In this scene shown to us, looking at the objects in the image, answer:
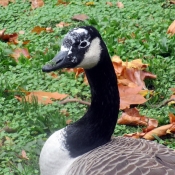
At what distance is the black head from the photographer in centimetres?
258

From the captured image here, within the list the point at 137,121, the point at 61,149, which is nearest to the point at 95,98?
the point at 61,149

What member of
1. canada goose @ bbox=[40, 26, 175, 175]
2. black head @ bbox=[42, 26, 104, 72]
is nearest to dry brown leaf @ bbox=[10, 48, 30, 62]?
canada goose @ bbox=[40, 26, 175, 175]

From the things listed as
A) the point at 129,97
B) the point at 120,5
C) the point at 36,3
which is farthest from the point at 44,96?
the point at 36,3

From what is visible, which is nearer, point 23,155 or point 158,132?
point 23,155

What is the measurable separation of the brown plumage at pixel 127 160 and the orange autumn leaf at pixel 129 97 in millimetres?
1033

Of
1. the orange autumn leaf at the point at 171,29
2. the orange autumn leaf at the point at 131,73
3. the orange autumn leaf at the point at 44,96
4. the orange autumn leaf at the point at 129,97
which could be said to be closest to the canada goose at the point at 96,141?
the orange autumn leaf at the point at 129,97

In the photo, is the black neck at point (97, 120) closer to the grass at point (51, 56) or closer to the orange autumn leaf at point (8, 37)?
the grass at point (51, 56)

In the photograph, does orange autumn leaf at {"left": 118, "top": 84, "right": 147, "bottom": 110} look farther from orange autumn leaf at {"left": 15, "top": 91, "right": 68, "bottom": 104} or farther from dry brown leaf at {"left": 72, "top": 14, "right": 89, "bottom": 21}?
dry brown leaf at {"left": 72, "top": 14, "right": 89, "bottom": 21}

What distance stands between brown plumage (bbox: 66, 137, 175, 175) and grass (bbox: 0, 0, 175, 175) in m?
0.73

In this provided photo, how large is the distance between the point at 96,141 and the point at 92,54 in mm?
609

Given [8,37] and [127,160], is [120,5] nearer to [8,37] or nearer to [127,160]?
[8,37]

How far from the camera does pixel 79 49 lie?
8.53 ft

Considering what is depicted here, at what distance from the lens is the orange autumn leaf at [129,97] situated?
154 inches

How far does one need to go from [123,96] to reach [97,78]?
1235 millimetres
